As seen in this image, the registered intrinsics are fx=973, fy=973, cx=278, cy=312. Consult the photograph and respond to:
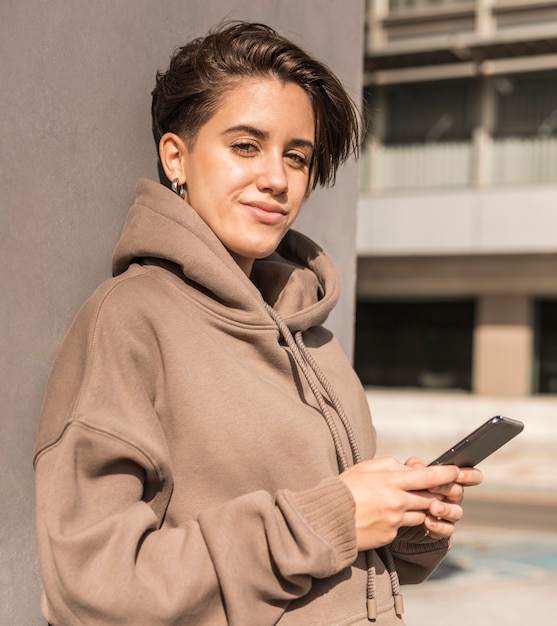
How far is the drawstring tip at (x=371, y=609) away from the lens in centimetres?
175

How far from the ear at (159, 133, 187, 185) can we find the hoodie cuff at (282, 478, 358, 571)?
25.9 inches

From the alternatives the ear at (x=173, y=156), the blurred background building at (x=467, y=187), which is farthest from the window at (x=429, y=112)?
the ear at (x=173, y=156)

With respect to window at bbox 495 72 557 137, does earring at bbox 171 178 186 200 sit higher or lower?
lower

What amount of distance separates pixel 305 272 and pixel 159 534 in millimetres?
796

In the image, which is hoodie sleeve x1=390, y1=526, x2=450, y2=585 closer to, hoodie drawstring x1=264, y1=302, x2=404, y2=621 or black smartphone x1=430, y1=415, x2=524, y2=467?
hoodie drawstring x1=264, y1=302, x2=404, y2=621

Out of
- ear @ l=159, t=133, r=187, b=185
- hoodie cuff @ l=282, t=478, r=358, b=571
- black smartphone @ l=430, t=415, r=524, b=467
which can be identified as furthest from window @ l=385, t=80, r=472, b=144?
hoodie cuff @ l=282, t=478, r=358, b=571

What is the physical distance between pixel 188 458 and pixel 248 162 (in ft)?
1.81

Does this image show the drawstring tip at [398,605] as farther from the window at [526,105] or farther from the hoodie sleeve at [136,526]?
the window at [526,105]

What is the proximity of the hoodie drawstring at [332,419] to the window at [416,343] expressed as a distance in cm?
1802

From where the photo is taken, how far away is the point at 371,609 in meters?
1.75

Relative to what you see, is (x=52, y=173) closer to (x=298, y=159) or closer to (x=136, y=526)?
(x=298, y=159)

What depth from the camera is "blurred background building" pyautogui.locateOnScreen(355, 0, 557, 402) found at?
18359mm

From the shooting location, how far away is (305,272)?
83.0 inches

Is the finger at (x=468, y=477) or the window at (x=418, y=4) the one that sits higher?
the window at (x=418, y=4)
